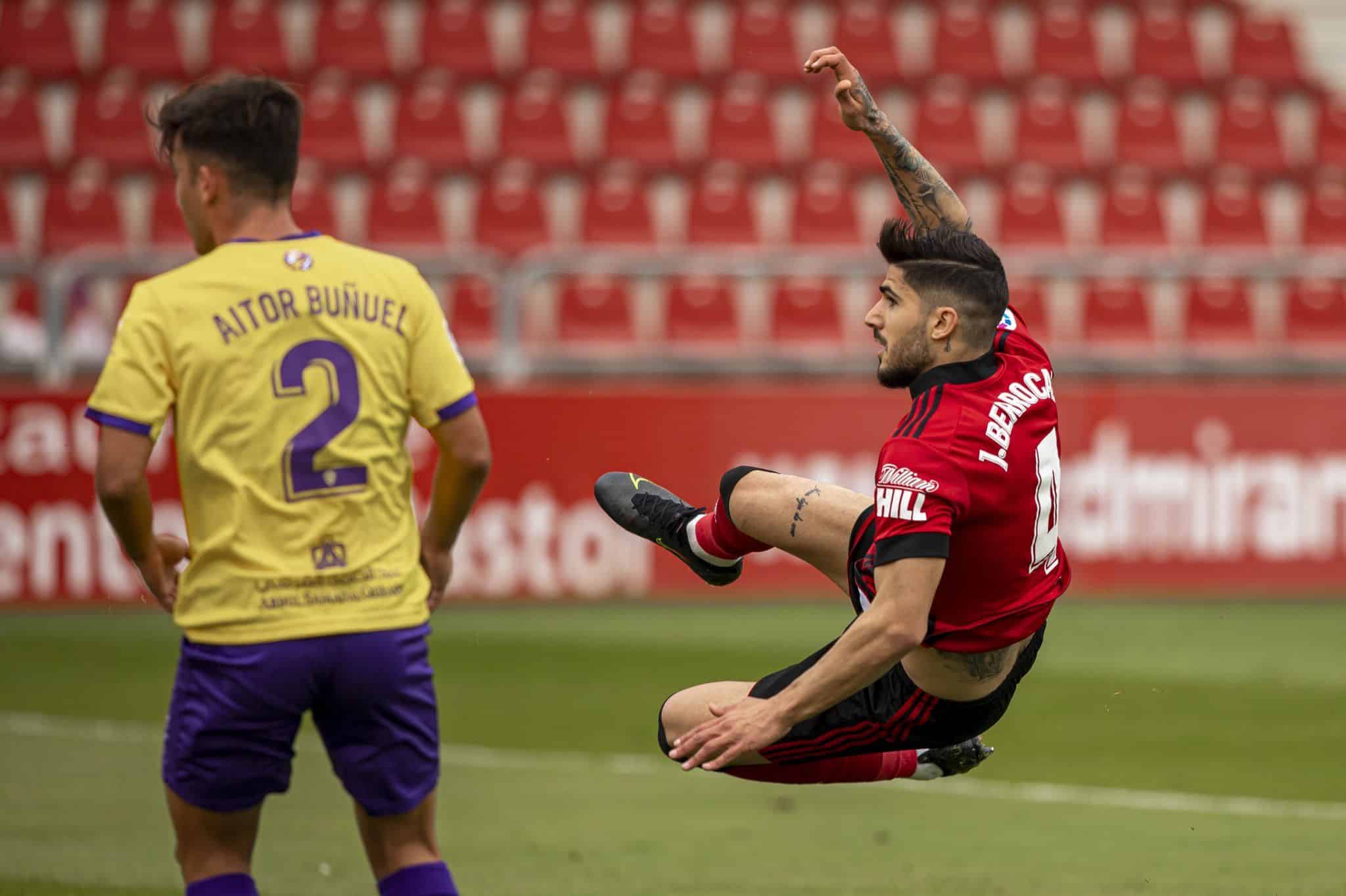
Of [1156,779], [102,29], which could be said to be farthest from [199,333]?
[102,29]

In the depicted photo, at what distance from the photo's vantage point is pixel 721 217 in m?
15.5

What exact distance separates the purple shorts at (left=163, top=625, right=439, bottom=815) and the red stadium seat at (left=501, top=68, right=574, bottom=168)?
42.3 ft

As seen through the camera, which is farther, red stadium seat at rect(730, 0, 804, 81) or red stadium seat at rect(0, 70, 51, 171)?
red stadium seat at rect(730, 0, 804, 81)

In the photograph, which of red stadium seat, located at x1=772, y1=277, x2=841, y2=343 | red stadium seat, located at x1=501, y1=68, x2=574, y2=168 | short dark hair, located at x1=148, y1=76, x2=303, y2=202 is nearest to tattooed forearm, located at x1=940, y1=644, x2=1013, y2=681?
short dark hair, located at x1=148, y1=76, x2=303, y2=202

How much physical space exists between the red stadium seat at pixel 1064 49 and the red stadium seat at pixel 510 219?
5648mm

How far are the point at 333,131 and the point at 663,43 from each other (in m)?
3.39

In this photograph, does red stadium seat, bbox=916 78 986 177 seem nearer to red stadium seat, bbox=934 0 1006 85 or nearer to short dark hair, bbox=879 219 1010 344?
red stadium seat, bbox=934 0 1006 85

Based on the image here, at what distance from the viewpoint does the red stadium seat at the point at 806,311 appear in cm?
1305

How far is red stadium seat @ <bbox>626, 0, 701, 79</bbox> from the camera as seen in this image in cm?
1720

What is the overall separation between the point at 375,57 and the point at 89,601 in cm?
711

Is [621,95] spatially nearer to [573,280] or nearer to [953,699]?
[573,280]

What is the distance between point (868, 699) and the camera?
4742 mm

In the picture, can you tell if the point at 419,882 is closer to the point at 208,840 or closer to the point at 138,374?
the point at 208,840

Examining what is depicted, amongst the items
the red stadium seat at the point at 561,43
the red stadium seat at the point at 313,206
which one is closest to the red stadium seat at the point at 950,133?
the red stadium seat at the point at 561,43
